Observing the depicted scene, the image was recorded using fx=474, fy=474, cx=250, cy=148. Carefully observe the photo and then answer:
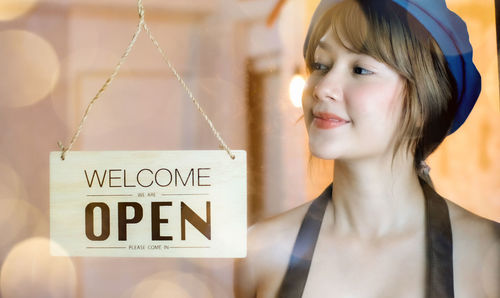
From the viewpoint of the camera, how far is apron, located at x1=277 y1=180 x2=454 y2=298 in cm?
70

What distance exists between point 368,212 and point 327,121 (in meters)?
0.16

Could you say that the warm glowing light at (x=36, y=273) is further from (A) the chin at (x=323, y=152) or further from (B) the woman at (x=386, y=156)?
→ (A) the chin at (x=323, y=152)

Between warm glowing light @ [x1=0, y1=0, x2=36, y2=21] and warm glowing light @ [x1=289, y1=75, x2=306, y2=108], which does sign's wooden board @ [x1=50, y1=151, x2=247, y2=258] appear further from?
warm glowing light @ [x1=0, y1=0, x2=36, y2=21]

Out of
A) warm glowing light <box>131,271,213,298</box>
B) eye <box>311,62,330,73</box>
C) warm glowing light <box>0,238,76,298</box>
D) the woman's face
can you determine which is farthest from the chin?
warm glowing light <box>0,238,76,298</box>

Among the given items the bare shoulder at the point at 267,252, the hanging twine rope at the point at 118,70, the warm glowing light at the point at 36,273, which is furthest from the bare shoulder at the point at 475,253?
the warm glowing light at the point at 36,273

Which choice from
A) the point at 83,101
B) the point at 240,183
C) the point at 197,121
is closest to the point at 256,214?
the point at 240,183

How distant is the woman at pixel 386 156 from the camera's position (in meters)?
0.70

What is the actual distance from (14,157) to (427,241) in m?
0.72

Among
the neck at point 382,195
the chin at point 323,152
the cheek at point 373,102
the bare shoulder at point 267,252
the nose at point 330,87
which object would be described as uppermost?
the nose at point 330,87

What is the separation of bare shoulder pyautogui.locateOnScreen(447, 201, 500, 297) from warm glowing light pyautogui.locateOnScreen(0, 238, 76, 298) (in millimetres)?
636

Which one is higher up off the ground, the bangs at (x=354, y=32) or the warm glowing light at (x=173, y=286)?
the bangs at (x=354, y=32)

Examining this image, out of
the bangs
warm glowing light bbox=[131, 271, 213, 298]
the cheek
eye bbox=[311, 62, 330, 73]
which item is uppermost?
the bangs

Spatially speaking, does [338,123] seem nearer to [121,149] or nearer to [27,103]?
[121,149]

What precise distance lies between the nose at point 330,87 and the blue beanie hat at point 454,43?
13 cm
